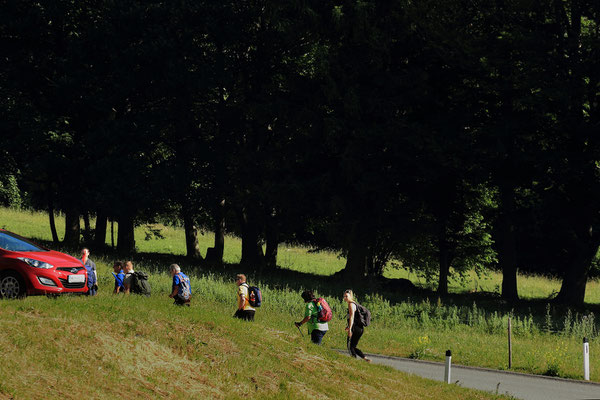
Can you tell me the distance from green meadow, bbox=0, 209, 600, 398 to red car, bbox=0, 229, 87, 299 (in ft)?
2.13

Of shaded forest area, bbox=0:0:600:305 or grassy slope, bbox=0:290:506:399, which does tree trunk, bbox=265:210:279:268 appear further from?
grassy slope, bbox=0:290:506:399

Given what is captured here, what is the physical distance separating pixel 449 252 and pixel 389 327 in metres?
16.9

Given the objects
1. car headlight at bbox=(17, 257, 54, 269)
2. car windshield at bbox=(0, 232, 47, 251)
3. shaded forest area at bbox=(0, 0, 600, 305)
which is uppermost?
shaded forest area at bbox=(0, 0, 600, 305)

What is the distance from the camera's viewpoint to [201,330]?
50.2ft

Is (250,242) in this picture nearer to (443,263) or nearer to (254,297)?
(443,263)

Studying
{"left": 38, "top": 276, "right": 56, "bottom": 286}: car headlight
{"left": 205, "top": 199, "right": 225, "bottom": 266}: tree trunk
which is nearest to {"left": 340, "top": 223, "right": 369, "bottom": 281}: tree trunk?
{"left": 205, "top": 199, "right": 225, "bottom": 266}: tree trunk

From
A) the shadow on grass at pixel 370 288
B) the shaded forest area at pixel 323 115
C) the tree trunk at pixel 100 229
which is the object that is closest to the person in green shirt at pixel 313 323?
the shadow on grass at pixel 370 288

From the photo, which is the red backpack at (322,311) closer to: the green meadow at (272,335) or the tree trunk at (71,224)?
the green meadow at (272,335)

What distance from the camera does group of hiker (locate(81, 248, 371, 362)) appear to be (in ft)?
55.0

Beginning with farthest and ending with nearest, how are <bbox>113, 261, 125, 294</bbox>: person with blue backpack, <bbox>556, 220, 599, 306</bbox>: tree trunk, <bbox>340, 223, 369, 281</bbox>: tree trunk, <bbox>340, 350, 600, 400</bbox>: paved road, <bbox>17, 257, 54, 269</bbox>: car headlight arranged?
<bbox>340, 223, 369, 281</bbox>: tree trunk → <bbox>556, 220, 599, 306</bbox>: tree trunk → <bbox>113, 261, 125, 294</bbox>: person with blue backpack → <bbox>340, 350, 600, 400</bbox>: paved road → <bbox>17, 257, 54, 269</bbox>: car headlight

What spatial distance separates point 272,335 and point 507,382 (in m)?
6.55

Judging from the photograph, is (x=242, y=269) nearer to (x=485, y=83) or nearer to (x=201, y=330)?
(x=485, y=83)

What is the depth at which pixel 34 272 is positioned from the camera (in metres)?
16.2

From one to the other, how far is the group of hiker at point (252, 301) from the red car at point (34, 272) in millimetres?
1066
